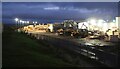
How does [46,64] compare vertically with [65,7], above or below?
below

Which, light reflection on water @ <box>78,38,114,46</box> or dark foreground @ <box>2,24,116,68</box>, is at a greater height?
light reflection on water @ <box>78,38,114,46</box>

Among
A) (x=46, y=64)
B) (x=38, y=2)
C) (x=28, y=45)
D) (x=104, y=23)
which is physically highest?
(x=38, y=2)

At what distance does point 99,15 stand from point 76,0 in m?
0.44

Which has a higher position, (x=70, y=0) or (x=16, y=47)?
(x=70, y=0)

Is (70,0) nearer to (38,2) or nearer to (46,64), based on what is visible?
(38,2)

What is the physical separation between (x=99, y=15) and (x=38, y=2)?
3.27 ft

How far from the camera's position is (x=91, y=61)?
5.18 meters

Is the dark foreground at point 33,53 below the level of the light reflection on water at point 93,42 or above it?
below

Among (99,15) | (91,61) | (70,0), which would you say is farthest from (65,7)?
(91,61)

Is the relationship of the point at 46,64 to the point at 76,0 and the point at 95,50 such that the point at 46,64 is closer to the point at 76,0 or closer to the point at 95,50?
the point at 95,50

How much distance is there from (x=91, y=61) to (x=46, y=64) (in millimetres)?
731

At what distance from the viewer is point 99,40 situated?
5.15 m

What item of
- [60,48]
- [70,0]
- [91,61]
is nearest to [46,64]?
[60,48]

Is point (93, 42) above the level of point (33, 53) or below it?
above
